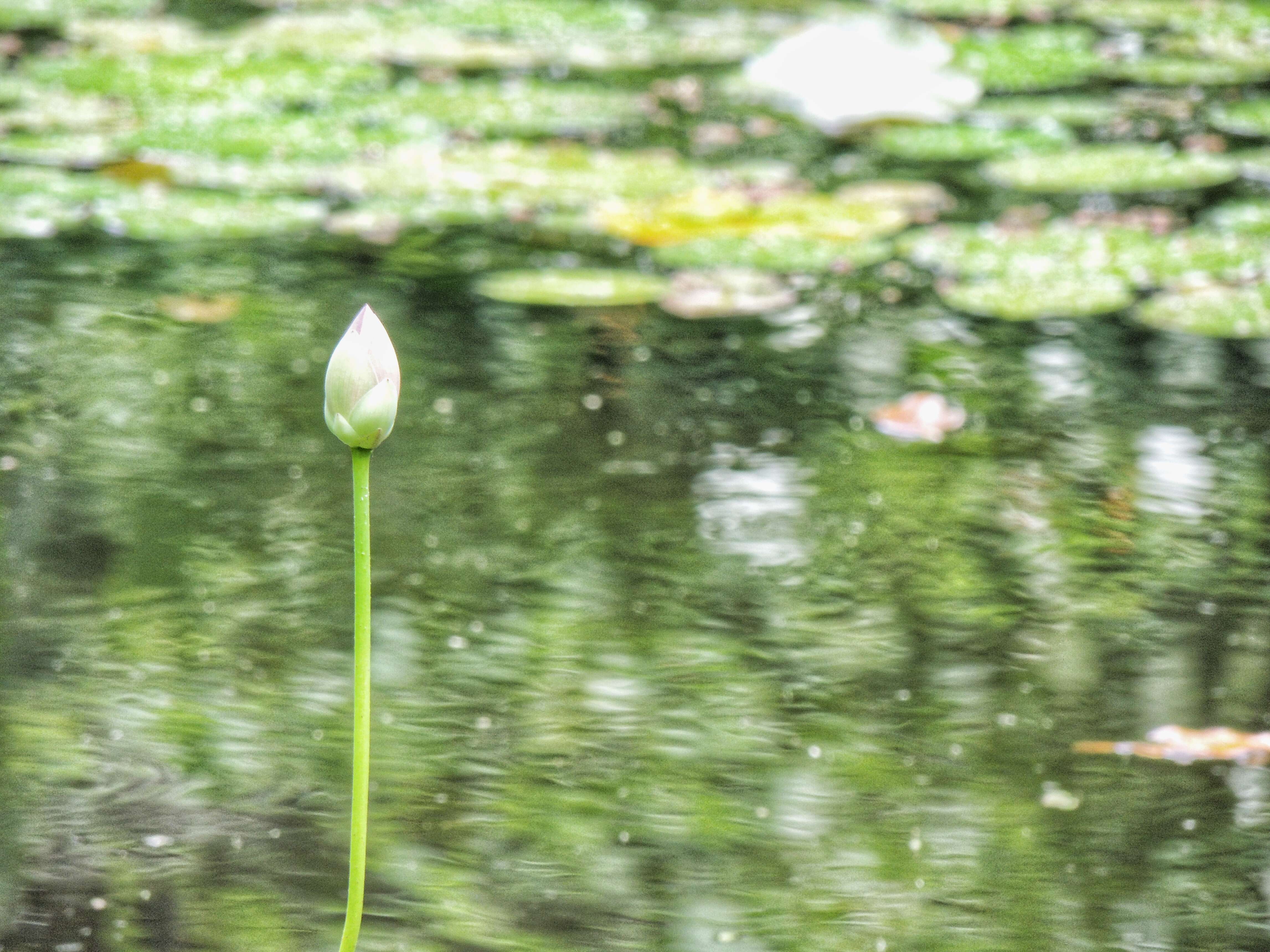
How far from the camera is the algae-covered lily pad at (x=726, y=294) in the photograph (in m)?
2.26

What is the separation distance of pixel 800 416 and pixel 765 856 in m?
0.86

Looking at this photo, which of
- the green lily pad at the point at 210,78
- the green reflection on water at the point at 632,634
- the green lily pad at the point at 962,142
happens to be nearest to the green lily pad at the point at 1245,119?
the green lily pad at the point at 962,142

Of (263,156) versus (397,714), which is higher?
(263,156)

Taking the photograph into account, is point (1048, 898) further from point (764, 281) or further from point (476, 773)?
point (764, 281)

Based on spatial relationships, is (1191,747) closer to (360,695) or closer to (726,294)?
(360,695)

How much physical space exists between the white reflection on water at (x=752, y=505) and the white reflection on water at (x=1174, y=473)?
38 cm

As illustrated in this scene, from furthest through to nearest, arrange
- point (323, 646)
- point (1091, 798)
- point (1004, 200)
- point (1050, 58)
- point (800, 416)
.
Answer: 1. point (1050, 58)
2. point (1004, 200)
3. point (800, 416)
4. point (323, 646)
5. point (1091, 798)

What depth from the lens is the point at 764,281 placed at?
2373mm

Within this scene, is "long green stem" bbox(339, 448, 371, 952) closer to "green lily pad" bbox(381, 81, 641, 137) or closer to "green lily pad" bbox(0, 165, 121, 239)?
"green lily pad" bbox(0, 165, 121, 239)

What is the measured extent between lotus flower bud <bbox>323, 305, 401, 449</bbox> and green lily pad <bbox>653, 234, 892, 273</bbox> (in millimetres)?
1738

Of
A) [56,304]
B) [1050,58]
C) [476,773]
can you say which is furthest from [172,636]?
[1050,58]

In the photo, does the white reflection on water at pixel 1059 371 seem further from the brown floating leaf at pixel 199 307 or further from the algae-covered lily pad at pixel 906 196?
the brown floating leaf at pixel 199 307

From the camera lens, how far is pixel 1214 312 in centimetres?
219

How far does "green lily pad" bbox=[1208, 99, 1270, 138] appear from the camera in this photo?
3139 mm
